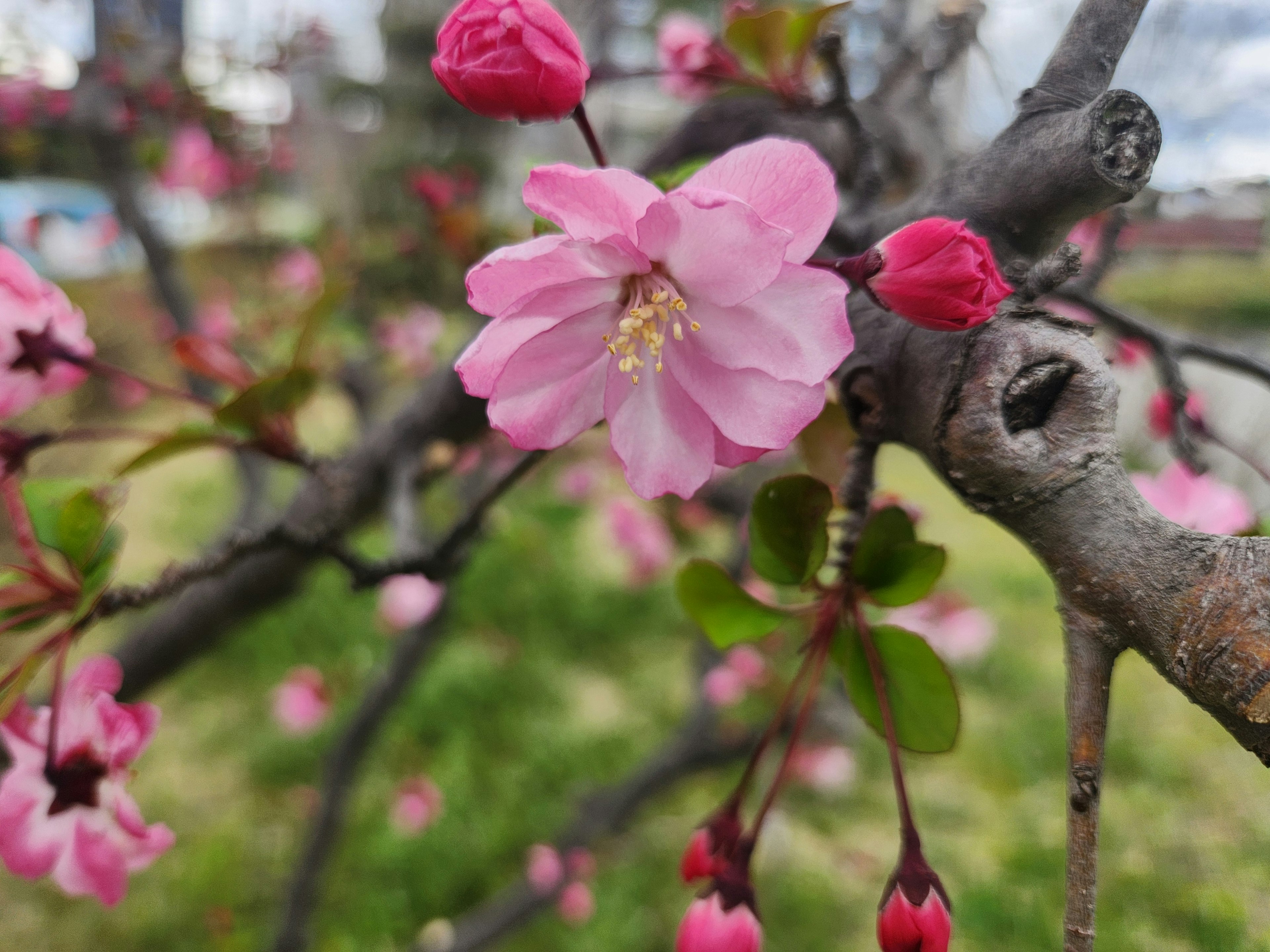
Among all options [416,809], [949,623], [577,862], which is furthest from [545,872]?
[949,623]

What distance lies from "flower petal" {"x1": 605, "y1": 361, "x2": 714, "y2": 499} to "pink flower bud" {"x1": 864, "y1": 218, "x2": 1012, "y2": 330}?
10 centimetres

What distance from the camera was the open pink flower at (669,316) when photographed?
10.7 inches

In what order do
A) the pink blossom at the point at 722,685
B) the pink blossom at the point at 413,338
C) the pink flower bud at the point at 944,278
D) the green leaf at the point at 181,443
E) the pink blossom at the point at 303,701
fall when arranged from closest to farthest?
the pink flower bud at the point at 944,278
the green leaf at the point at 181,443
the pink blossom at the point at 722,685
the pink blossom at the point at 303,701
the pink blossom at the point at 413,338

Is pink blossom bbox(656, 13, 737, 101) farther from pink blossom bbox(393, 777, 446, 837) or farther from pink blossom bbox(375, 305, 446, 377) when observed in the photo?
pink blossom bbox(393, 777, 446, 837)

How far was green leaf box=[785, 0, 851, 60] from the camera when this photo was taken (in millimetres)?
473

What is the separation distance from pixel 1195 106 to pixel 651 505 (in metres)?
1.41

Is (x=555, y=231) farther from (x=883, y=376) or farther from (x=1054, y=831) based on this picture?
(x=1054, y=831)

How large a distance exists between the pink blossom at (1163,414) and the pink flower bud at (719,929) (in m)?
0.48

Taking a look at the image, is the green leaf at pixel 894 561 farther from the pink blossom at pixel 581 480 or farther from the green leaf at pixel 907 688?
the pink blossom at pixel 581 480

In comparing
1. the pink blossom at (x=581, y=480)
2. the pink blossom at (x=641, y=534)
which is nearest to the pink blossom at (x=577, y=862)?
the pink blossom at (x=641, y=534)

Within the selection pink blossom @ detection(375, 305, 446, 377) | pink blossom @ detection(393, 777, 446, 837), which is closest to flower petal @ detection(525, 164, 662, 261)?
pink blossom @ detection(393, 777, 446, 837)

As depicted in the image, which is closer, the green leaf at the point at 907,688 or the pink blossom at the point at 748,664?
the green leaf at the point at 907,688

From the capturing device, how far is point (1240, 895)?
46 cm

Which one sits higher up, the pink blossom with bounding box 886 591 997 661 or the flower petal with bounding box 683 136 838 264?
the flower petal with bounding box 683 136 838 264
